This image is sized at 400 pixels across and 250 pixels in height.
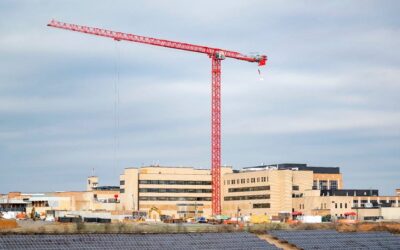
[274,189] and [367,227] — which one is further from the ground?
[274,189]

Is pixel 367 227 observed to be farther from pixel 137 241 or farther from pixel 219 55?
pixel 219 55

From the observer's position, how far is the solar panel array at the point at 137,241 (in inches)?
2933

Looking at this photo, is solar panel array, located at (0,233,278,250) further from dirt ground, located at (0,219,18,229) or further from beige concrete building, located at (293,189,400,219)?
beige concrete building, located at (293,189,400,219)

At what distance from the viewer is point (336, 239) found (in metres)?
103

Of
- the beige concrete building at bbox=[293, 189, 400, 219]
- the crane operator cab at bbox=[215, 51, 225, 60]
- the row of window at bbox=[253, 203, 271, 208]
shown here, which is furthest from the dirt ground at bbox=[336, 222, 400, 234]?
the crane operator cab at bbox=[215, 51, 225, 60]

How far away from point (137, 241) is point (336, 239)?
33.4 m

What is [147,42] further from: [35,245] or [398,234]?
[35,245]

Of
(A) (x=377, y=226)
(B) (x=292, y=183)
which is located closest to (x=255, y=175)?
(B) (x=292, y=183)

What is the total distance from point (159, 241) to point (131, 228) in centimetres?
998

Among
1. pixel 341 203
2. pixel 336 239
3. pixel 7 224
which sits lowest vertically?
pixel 336 239

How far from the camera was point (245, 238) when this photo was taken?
94.6 metres

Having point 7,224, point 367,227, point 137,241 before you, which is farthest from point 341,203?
point 7,224

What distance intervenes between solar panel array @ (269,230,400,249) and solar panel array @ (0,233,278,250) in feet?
18.5

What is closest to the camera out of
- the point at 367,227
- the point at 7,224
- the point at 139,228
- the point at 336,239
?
the point at 7,224
